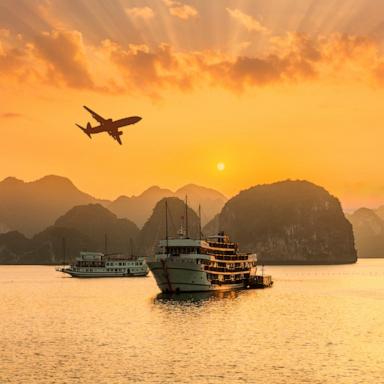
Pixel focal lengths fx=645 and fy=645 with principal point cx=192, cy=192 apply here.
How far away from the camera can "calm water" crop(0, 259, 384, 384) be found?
55031 millimetres

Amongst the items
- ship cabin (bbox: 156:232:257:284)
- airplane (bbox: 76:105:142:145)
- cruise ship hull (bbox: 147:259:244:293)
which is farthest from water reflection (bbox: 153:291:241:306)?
airplane (bbox: 76:105:142:145)

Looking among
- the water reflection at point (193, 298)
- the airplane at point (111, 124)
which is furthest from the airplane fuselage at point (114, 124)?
the water reflection at point (193, 298)

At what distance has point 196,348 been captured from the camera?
68.0m

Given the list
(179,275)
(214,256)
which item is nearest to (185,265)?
(179,275)

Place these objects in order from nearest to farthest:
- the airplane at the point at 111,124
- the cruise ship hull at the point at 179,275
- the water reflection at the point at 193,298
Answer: the airplane at the point at 111,124
the water reflection at the point at 193,298
the cruise ship hull at the point at 179,275

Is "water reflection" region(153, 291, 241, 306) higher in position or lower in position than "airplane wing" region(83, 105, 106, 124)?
lower

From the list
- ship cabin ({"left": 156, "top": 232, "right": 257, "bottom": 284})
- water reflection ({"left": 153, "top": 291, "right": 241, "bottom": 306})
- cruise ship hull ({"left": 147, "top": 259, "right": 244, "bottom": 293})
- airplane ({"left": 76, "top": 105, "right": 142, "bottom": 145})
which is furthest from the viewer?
cruise ship hull ({"left": 147, "top": 259, "right": 244, "bottom": 293})

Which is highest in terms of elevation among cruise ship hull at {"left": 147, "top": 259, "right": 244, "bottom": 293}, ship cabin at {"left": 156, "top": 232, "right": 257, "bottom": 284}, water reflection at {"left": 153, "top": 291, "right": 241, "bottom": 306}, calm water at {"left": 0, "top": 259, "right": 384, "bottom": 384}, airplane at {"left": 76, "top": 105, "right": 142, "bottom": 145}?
airplane at {"left": 76, "top": 105, "right": 142, "bottom": 145}

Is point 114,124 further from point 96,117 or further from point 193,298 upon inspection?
point 193,298

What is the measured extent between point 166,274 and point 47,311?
26.6 meters

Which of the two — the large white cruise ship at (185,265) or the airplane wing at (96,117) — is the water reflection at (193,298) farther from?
the airplane wing at (96,117)

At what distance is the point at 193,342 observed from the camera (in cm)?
7181

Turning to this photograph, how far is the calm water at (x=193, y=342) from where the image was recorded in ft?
181

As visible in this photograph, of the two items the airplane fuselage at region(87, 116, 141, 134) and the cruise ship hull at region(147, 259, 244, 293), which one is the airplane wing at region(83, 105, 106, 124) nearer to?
the airplane fuselage at region(87, 116, 141, 134)
